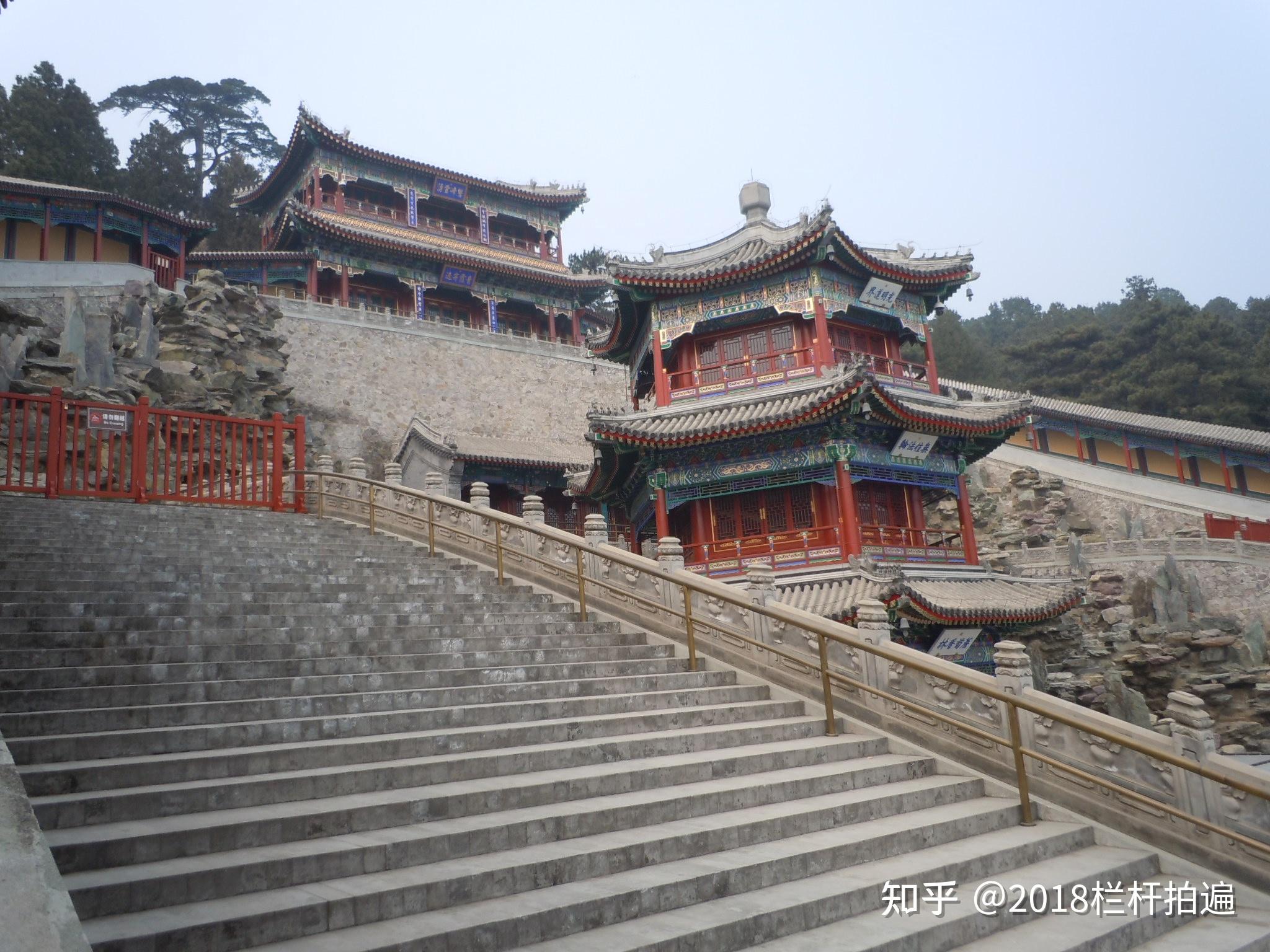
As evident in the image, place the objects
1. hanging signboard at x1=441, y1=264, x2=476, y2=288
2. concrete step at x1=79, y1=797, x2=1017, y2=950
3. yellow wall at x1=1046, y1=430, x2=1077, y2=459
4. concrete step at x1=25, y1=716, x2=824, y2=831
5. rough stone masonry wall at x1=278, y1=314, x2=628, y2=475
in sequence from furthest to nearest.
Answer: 1. hanging signboard at x1=441, y1=264, x2=476, y2=288
2. yellow wall at x1=1046, y1=430, x2=1077, y2=459
3. rough stone masonry wall at x1=278, y1=314, x2=628, y2=475
4. concrete step at x1=25, y1=716, x2=824, y2=831
5. concrete step at x1=79, y1=797, x2=1017, y2=950

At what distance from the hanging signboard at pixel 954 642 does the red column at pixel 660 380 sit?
6845 millimetres

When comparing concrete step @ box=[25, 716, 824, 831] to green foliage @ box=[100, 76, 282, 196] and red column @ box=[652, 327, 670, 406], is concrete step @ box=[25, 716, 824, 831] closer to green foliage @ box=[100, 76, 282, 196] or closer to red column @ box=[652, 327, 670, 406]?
red column @ box=[652, 327, 670, 406]

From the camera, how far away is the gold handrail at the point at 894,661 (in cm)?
609

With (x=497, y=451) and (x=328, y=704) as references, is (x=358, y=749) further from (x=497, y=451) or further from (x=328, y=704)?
(x=497, y=451)

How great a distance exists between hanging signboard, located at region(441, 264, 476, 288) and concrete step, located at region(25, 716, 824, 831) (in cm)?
3225

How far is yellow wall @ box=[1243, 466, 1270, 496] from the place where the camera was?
32344mm

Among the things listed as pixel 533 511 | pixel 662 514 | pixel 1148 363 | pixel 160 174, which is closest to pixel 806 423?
pixel 662 514

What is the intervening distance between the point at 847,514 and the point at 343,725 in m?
11.4

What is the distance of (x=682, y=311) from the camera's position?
18.5 m

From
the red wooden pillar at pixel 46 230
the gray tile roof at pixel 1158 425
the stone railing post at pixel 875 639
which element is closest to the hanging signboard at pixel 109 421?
the stone railing post at pixel 875 639

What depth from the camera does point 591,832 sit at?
5.34 metres

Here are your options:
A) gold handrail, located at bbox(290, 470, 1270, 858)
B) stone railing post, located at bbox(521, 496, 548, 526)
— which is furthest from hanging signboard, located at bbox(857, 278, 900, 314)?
gold handrail, located at bbox(290, 470, 1270, 858)

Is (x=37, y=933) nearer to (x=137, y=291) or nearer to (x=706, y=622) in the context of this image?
(x=706, y=622)

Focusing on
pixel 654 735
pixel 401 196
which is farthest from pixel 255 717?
pixel 401 196
